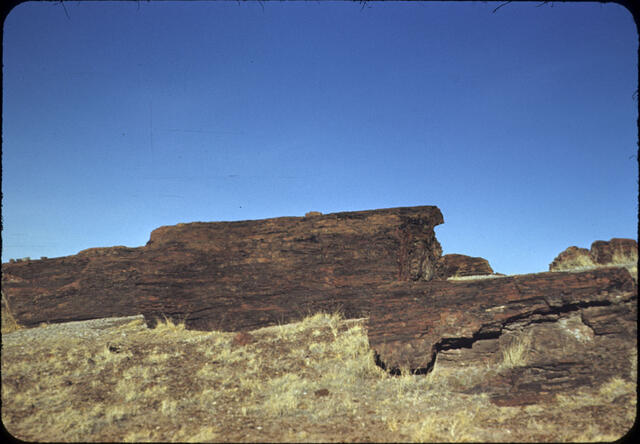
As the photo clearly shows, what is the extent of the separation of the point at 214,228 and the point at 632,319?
1156cm

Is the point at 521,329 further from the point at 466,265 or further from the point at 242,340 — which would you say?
the point at 466,265

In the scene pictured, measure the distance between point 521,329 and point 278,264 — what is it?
777 centimetres

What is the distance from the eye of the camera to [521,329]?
705cm

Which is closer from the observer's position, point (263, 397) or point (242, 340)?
point (263, 397)

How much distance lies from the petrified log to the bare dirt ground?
6.60 ft

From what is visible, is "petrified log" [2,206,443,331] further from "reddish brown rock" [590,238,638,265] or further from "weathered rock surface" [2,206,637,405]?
"reddish brown rock" [590,238,638,265]

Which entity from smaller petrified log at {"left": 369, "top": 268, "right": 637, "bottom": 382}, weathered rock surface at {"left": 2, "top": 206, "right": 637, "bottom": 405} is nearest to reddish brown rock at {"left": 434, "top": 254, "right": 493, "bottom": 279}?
weathered rock surface at {"left": 2, "top": 206, "right": 637, "bottom": 405}

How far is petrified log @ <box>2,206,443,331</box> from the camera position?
488 inches

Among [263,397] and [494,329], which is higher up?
[494,329]

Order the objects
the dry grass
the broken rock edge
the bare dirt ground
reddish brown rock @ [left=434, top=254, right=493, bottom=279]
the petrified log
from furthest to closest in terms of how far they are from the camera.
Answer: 1. reddish brown rock @ [left=434, top=254, right=493, bottom=279]
2. the dry grass
3. the petrified log
4. the broken rock edge
5. the bare dirt ground

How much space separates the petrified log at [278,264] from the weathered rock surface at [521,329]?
4873 mm

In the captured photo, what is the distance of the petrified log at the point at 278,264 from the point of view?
1240 cm

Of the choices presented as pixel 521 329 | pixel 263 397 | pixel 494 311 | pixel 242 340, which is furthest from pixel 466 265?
pixel 263 397

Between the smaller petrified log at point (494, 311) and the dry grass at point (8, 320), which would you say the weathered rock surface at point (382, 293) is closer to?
the smaller petrified log at point (494, 311)
